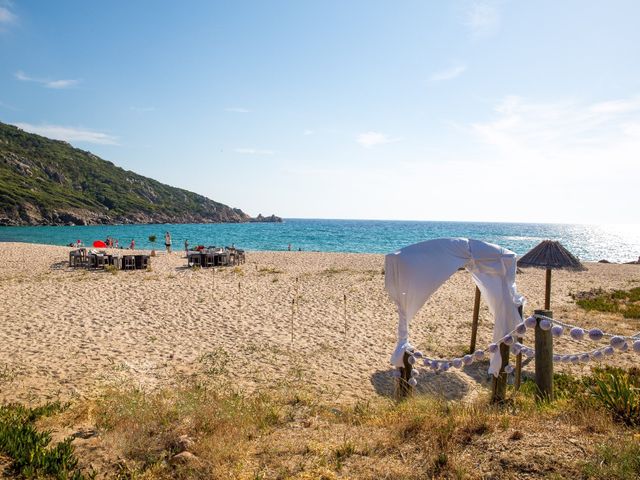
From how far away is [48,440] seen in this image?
4379 millimetres

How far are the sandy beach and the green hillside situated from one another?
8390cm

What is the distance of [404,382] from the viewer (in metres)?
6.41

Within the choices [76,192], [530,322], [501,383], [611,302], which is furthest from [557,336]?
[76,192]

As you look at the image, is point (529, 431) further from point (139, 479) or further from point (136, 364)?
point (136, 364)

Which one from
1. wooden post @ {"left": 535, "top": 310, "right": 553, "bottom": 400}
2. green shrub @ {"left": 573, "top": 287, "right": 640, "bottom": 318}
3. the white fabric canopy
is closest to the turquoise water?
green shrub @ {"left": 573, "top": 287, "right": 640, "bottom": 318}

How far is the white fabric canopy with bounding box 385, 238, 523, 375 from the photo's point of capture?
6516 mm

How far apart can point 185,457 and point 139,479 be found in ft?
1.54

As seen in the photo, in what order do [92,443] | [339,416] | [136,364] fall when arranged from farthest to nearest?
1. [136,364]
2. [339,416]
3. [92,443]

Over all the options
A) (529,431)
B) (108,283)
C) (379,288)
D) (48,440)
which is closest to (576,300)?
(379,288)

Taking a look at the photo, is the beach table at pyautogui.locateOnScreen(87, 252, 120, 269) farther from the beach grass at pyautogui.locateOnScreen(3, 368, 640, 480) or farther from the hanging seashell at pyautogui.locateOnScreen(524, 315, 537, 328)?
the hanging seashell at pyautogui.locateOnScreen(524, 315, 537, 328)

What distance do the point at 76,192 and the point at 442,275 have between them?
127m

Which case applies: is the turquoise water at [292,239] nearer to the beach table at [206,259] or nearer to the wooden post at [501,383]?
the beach table at [206,259]

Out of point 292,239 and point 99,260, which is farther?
point 292,239

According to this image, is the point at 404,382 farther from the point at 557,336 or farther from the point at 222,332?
Answer: the point at 222,332
